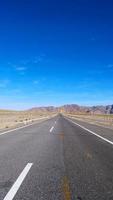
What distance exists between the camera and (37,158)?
924 centimetres

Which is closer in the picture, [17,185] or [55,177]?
[17,185]

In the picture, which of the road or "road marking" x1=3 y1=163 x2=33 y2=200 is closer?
"road marking" x1=3 y1=163 x2=33 y2=200

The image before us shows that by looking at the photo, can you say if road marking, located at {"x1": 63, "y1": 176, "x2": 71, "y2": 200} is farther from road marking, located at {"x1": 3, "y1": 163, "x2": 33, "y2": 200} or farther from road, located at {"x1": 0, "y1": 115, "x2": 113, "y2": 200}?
road marking, located at {"x1": 3, "y1": 163, "x2": 33, "y2": 200}

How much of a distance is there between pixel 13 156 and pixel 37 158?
0.91 m

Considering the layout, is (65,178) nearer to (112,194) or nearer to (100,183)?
(100,183)

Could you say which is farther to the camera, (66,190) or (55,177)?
(55,177)

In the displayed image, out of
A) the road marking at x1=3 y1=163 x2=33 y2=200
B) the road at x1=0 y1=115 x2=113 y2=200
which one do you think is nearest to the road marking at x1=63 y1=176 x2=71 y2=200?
the road at x1=0 y1=115 x2=113 y2=200

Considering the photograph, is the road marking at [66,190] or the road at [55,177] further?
the road at [55,177]

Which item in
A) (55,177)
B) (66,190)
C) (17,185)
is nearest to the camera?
(66,190)

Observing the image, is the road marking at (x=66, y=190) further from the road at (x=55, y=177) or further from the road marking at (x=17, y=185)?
the road marking at (x=17, y=185)

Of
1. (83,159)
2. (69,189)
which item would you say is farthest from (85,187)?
(83,159)

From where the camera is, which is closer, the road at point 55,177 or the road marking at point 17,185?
the road marking at point 17,185

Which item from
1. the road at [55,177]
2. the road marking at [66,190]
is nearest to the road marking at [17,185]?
the road at [55,177]

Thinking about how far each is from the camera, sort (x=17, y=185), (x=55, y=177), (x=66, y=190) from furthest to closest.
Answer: (x=55, y=177) → (x=17, y=185) → (x=66, y=190)
